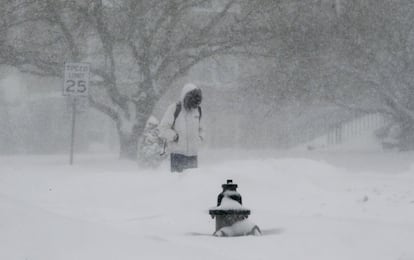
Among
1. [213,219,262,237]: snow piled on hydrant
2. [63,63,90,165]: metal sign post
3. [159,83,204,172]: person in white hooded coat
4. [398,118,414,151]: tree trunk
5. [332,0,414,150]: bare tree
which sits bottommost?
[213,219,262,237]: snow piled on hydrant

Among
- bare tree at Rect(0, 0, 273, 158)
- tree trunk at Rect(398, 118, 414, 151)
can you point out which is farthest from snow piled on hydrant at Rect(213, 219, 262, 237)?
tree trunk at Rect(398, 118, 414, 151)

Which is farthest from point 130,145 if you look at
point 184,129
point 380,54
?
point 184,129

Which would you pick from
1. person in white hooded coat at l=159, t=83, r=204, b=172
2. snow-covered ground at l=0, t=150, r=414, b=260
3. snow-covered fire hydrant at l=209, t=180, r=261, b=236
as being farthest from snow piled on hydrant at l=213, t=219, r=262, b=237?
person in white hooded coat at l=159, t=83, r=204, b=172

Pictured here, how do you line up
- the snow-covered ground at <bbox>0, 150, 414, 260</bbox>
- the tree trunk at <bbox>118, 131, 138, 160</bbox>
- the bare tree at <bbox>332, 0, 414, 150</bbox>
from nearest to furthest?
the snow-covered ground at <bbox>0, 150, 414, 260</bbox>
the bare tree at <bbox>332, 0, 414, 150</bbox>
the tree trunk at <bbox>118, 131, 138, 160</bbox>

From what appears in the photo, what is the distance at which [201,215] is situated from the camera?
371 inches

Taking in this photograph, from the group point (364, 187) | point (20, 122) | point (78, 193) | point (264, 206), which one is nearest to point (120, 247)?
point (264, 206)

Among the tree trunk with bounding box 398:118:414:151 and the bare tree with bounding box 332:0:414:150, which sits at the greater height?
the bare tree with bounding box 332:0:414:150

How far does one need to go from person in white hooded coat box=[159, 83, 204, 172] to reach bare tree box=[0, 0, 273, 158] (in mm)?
11443

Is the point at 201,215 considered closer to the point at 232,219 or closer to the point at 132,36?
the point at 232,219

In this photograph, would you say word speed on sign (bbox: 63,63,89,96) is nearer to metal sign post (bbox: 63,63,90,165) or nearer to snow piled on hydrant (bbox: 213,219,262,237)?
metal sign post (bbox: 63,63,90,165)

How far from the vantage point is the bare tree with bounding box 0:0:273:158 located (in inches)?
933

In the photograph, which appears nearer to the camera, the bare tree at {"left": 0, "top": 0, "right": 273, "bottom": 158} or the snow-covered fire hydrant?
the snow-covered fire hydrant

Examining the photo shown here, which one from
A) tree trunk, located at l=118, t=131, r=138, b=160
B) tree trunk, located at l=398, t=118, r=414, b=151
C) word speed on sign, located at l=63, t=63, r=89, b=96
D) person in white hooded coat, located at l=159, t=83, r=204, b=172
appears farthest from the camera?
tree trunk, located at l=398, t=118, r=414, b=151

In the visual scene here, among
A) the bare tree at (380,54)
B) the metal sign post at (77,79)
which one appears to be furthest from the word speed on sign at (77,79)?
the bare tree at (380,54)
